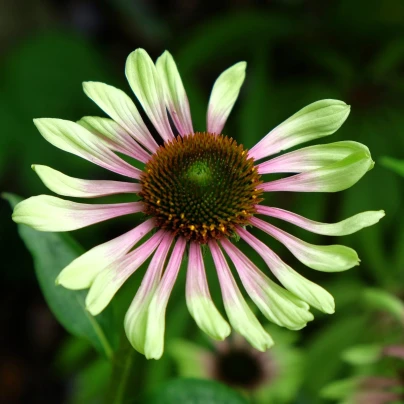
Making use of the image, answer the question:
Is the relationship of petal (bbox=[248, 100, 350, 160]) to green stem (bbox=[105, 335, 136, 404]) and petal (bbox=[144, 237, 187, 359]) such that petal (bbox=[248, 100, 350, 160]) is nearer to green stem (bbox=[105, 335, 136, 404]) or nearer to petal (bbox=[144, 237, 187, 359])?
petal (bbox=[144, 237, 187, 359])

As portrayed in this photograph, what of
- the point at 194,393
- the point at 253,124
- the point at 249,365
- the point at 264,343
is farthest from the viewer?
the point at 253,124

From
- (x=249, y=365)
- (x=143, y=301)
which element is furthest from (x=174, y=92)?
(x=249, y=365)

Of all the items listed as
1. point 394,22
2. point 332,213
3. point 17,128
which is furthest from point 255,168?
point 394,22

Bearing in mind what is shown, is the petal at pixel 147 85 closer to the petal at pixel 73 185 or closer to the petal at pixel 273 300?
the petal at pixel 73 185

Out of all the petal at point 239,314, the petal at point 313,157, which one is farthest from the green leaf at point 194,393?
the petal at point 313,157

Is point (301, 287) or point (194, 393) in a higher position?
point (301, 287)

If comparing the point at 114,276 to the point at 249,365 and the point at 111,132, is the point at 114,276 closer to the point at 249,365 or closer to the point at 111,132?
the point at 111,132

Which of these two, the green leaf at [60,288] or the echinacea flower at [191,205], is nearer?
the echinacea flower at [191,205]
